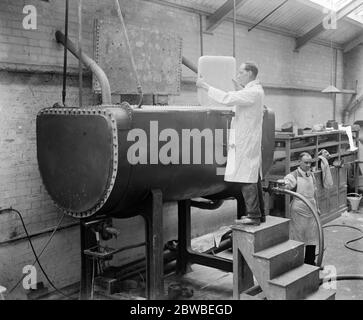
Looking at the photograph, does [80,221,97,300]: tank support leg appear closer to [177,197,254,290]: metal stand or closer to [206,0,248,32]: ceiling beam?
[177,197,254,290]: metal stand

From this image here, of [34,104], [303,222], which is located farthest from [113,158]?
[303,222]

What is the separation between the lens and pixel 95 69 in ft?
18.4

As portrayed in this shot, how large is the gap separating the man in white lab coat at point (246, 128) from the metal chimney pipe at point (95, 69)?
1310mm

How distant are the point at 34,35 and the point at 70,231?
257 cm

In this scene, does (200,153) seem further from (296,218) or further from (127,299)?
(296,218)

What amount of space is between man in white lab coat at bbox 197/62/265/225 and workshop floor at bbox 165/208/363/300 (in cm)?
189

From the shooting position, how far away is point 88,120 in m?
4.54

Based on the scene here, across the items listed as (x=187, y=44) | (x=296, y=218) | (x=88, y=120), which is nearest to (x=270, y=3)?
(x=187, y=44)

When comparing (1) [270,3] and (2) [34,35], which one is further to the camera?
(1) [270,3]

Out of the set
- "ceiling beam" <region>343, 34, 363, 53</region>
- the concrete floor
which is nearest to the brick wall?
the concrete floor

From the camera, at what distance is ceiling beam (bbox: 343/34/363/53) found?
1305 cm

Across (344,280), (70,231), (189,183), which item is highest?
→ (189,183)

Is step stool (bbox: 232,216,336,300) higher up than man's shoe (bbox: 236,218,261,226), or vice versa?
man's shoe (bbox: 236,218,261,226)

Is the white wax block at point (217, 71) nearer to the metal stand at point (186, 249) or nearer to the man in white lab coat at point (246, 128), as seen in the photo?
the man in white lab coat at point (246, 128)
